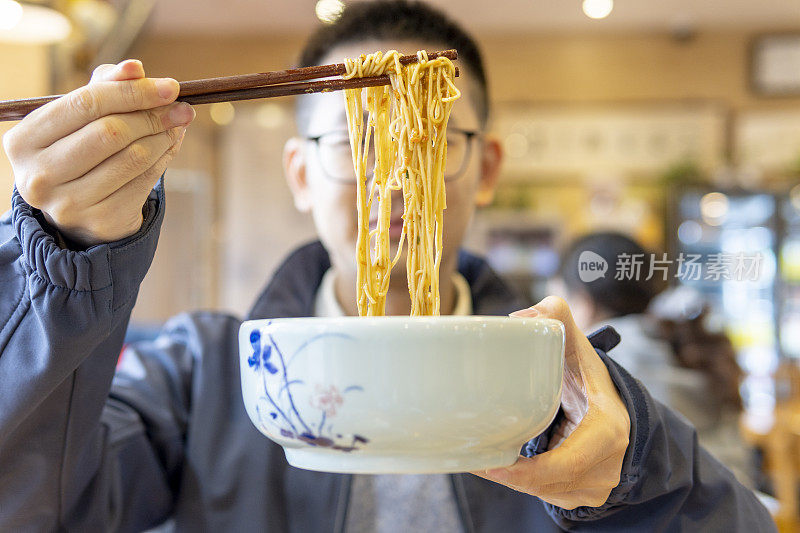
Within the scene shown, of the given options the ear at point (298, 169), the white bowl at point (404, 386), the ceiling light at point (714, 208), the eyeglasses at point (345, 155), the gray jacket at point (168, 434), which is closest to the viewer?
the white bowl at point (404, 386)

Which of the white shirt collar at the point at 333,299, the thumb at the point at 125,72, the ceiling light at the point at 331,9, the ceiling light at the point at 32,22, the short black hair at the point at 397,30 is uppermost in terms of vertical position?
the ceiling light at the point at 32,22

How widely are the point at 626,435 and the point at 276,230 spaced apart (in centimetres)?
441

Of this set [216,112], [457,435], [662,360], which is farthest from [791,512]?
[216,112]

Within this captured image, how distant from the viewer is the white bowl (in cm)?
50

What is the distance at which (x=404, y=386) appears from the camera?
1.64 ft

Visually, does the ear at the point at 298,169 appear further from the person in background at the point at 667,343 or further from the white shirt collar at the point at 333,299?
the person in background at the point at 667,343

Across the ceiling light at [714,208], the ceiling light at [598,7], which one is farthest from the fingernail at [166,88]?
the ceiling light at [714,208]

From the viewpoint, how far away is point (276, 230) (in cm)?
491

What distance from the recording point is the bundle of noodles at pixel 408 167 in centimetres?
67

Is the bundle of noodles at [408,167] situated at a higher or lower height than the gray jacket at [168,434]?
higher

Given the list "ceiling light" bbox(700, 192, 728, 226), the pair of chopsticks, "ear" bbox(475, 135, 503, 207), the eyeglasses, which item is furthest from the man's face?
"ceiling light" bbox(700, 192, 728, 226)

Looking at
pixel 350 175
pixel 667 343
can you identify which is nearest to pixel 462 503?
pixel 350 175

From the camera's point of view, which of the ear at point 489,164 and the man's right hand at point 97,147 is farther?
the ear at point 489,164

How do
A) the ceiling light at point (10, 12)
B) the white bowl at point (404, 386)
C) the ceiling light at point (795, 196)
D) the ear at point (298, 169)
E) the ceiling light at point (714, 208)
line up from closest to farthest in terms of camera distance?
the white bowl at point (404, 386) < the ear at point (298, 169) < the ceiling light at point (10, 12) < the ceiling light at point (714, 208) < the ceiling light at point (795, 196)
